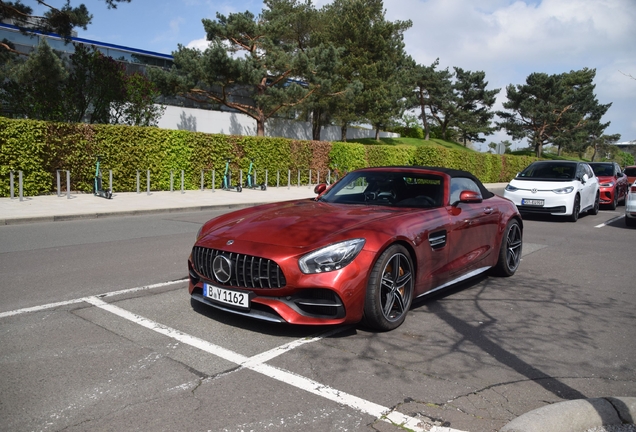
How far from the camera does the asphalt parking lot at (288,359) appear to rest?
3.20 metres

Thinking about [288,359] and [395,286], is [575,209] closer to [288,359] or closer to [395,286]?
[395,286]

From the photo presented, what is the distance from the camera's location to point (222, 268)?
452cm

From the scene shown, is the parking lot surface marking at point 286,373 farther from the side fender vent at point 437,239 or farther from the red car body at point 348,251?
the side fender vent at point 437,239

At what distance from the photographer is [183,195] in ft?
66.0

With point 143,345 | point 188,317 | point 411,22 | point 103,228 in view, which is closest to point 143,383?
point 143,345

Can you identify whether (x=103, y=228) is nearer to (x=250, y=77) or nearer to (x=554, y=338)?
(x=554, y=338)

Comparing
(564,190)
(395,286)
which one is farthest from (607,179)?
(395,286)

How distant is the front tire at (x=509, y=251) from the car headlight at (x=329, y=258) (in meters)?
3.30

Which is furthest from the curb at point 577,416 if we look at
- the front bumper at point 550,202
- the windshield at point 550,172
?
the windshield at point 550,172

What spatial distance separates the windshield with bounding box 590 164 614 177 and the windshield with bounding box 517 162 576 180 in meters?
5.41

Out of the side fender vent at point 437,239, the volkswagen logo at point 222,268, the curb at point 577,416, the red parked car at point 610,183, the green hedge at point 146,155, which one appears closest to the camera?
the curb at point 577,416

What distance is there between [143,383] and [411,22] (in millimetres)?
62459

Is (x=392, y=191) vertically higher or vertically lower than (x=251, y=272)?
higher

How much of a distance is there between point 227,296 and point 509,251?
14.2ft
